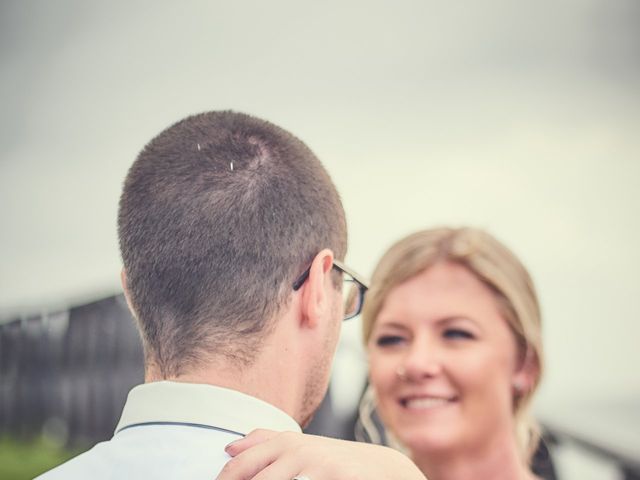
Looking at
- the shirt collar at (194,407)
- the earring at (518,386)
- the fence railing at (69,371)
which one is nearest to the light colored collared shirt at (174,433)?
the shirt collar at (194,407)

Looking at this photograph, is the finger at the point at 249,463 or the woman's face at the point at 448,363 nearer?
the finger at the point at 249,463

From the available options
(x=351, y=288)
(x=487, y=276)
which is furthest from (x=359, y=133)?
(x=351, y=288)

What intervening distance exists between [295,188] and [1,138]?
1.49m

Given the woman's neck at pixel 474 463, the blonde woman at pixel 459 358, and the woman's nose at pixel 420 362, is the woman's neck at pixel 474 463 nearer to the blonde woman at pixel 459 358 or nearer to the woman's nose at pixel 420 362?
the blonde woman at pixel 459 358

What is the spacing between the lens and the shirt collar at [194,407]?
2.00ft

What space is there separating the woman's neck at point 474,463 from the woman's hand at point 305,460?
908 millimetres

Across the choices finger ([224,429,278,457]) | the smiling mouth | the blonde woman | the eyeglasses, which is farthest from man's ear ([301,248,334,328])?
the smiling mouth

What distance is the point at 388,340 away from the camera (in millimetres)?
1558

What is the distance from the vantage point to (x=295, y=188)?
0.72 m

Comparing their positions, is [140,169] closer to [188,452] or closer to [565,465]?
[188,452]

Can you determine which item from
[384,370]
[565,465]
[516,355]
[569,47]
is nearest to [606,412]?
[565,465]

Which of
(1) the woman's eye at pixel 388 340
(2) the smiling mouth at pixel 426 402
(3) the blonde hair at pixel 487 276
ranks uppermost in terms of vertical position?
(3) the blonde hair at pixel 487 276

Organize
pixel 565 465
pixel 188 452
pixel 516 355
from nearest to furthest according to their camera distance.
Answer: pixel 188 452, pixel 516 355, pixel 565 465

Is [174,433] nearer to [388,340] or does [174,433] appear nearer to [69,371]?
[388,340]
